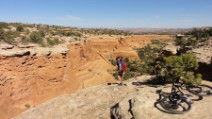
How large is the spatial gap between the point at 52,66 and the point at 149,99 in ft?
29.3

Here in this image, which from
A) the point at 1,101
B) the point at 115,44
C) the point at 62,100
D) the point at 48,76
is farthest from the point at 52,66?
the point at 115,44

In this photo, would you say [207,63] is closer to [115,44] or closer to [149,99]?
[149,99]

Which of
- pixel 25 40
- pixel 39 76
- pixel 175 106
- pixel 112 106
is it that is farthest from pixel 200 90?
pixel 25 40

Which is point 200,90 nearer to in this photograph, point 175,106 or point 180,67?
point 180,67

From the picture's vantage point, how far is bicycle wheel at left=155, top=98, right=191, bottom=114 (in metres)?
7.60

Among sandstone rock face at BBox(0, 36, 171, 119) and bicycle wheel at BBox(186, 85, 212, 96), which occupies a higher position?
bicycle wheel at BBox(186, 85, 212, 96)

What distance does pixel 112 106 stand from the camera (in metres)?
9.43

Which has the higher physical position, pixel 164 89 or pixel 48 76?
pixel 164 89

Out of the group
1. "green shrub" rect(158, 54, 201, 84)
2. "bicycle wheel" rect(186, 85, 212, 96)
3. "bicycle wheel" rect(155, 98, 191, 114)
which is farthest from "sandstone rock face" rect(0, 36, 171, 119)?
"bicycle wheel" rect(186, 85, 212, 96)

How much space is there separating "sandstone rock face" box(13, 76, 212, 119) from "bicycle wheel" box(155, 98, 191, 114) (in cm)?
15

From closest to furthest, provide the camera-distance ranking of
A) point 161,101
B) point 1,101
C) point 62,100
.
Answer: point 161,101
point 62,100
point 1,101

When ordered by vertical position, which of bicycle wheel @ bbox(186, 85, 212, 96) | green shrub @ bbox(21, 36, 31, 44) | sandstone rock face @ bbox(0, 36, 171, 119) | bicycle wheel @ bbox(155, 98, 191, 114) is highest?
green shrub @ bbox(21, 36, 31, 44)

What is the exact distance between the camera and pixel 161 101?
26.7 ft

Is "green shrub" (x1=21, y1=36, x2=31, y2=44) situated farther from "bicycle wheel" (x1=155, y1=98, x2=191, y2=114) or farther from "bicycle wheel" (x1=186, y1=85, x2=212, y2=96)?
"bicycle wheel" (x1=155, y1=98, x2=191, y2=114)
